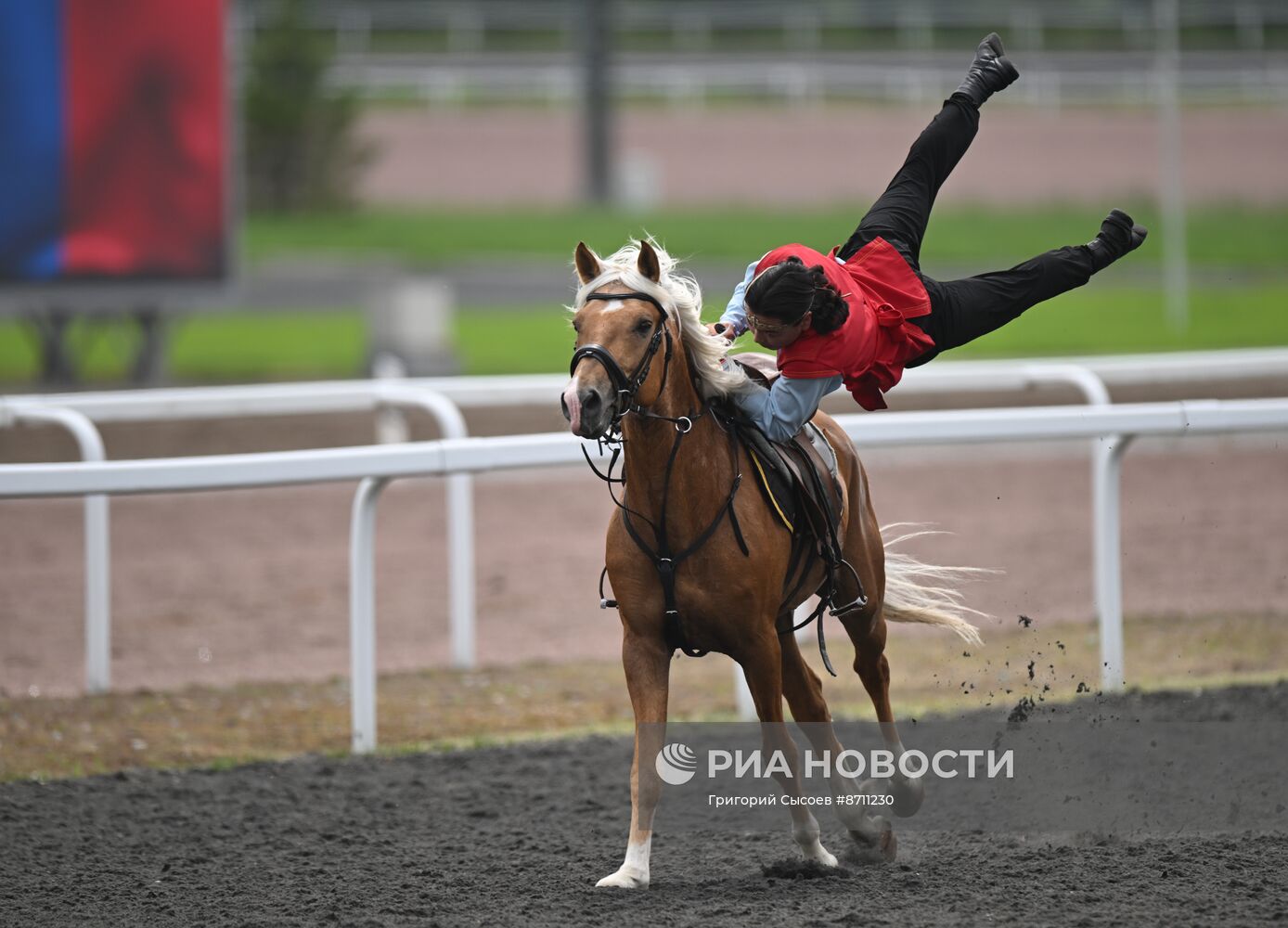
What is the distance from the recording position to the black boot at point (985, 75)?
16.6ft

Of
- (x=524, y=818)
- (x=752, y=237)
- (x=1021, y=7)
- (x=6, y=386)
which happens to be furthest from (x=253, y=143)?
(x=524, y=818)

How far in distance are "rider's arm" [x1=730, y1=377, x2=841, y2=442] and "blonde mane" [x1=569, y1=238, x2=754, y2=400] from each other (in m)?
0.05

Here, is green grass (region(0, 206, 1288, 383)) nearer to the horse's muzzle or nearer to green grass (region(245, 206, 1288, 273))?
green grass (region(245, 206, 1288, 273))

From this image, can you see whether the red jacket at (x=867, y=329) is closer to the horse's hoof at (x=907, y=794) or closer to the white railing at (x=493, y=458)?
the horse's hoof at (x=907, y=794)

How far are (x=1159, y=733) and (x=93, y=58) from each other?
956 centimetres

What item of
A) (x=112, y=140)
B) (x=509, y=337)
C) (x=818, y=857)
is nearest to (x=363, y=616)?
(x=818, y=857)

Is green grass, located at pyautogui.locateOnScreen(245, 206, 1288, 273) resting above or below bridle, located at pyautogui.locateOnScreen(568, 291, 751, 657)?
above

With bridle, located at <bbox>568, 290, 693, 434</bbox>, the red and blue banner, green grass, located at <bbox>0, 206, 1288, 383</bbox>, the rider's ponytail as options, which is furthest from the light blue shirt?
green grass, located at <bbox>0, 206, 1288, 383</bbox>

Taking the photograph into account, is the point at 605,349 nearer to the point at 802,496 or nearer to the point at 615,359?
the point at 615,359

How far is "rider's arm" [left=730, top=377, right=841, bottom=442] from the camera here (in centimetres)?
447

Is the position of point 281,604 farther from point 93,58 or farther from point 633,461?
point 93,58

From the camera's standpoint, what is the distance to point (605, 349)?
4.06 metres

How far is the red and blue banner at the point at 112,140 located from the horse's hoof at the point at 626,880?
947 centimetres

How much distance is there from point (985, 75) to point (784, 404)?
1370mm
